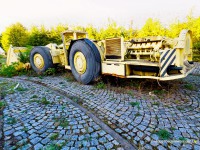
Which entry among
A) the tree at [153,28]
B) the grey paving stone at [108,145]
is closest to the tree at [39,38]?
the tree at [153,28]

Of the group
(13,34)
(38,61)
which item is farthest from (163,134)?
(13,34)

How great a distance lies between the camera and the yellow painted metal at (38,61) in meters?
6.53

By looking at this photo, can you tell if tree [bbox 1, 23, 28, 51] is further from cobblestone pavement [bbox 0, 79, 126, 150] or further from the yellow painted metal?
cobblestone pavement [bbox 0, 79, 126, 150]

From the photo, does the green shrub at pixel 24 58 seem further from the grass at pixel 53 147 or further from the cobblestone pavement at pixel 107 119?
the grass at pixel 53 147

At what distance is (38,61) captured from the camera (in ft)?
21.7

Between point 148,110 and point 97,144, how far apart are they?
4.43ft

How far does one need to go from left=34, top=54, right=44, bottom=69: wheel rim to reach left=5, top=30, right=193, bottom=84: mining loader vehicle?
146 centimetres

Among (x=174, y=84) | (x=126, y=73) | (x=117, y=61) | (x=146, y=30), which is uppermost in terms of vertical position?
(x=146, y=30)

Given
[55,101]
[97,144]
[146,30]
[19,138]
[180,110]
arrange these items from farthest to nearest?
[146,30], [55,101], [180,110], [19,138], [97,144]

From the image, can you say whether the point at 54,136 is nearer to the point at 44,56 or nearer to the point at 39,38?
the point at 44,56

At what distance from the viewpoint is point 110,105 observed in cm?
333

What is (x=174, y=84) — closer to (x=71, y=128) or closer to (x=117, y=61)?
(x=117, y=61)

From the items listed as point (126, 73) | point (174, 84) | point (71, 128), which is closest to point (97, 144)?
point (71, 128)

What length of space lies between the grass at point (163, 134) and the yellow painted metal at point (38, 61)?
213 inches
